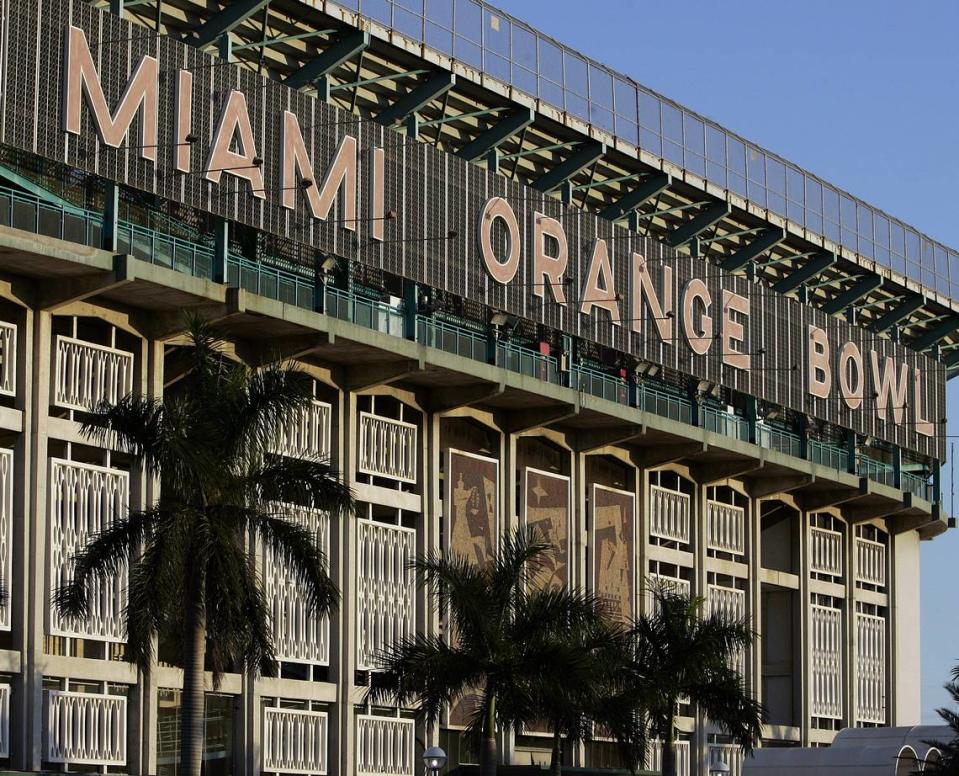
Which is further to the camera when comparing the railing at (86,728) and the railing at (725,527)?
the railing at (725,527)

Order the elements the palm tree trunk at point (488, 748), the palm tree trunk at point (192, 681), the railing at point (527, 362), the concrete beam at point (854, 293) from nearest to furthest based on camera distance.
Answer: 1. the palm tree trunk at point (192, 681)
2. the palm tree trunk at point (488, 748)
3. the railing at point (527, 362)
4. the concrete beam at point (854, 293)

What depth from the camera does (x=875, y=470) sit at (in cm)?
8500

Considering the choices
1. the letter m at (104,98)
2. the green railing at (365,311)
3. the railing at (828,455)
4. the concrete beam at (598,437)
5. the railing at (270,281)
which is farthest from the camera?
the railing at (828,455)

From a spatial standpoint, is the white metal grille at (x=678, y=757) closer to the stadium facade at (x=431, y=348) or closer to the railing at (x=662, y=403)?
the stadium facade at (x=431, y=348)

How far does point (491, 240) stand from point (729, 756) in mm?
24084

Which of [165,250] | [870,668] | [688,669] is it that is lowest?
[870,668]

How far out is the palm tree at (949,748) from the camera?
64200 mm

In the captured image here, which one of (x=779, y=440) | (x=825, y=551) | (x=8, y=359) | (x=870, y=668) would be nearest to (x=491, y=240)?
(x=8, y=359)

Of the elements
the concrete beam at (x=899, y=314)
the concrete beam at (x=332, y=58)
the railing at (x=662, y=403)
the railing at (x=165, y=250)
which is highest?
the concrete beam at (x=332, y=58)

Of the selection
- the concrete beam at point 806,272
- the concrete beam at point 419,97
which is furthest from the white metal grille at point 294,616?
the concrete beam at point 806,272

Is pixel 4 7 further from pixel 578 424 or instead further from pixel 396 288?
pixel 578 424

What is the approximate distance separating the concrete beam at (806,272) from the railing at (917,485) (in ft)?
32.7

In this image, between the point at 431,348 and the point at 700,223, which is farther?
the point at 700,223

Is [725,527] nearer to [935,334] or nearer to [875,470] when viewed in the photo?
[875,470]
